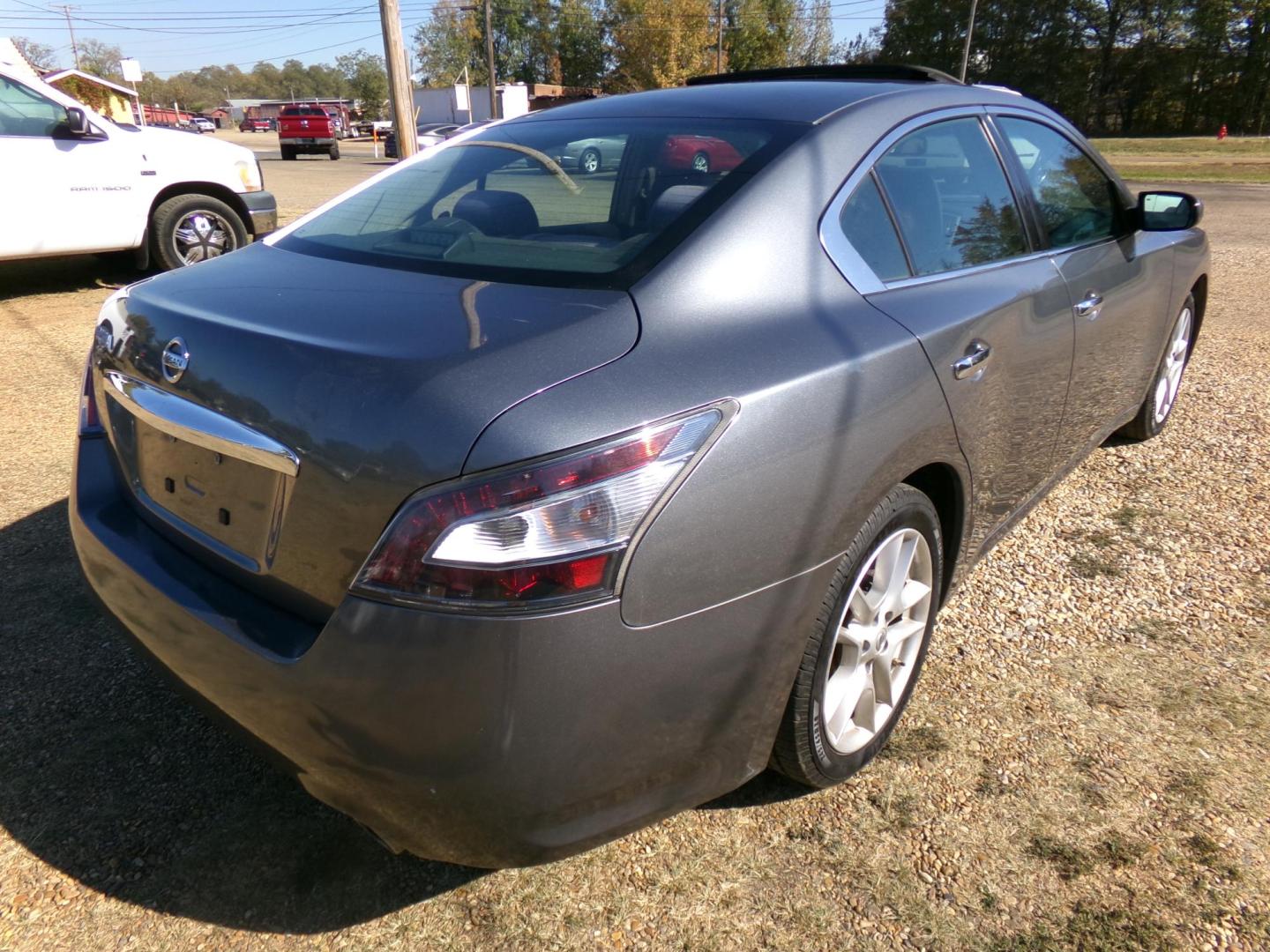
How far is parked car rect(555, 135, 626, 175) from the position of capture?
2.59 metres

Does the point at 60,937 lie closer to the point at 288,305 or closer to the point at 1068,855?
the point at 288,305

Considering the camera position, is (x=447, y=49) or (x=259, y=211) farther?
(x=447, y=49)

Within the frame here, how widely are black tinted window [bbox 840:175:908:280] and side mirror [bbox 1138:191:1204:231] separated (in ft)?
5.50

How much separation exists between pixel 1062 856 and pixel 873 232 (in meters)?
1.45

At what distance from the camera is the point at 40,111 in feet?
23.3

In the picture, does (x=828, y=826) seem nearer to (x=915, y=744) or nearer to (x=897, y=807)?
(x=897, y=807)

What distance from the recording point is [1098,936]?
185cm

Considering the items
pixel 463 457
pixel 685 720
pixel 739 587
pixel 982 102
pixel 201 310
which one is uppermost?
pixel 982 102

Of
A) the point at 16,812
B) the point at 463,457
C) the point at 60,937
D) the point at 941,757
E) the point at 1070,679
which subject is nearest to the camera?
the point at 463,457

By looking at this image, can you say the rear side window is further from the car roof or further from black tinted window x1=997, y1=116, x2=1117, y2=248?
black tinted window x1=997, y1=116, x2=1117, y2=248

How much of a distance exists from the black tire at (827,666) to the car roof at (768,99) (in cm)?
97

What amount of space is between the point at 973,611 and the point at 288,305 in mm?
2281

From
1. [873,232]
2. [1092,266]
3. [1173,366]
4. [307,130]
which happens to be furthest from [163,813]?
[307,130]

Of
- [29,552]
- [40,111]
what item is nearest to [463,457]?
[29,552]
